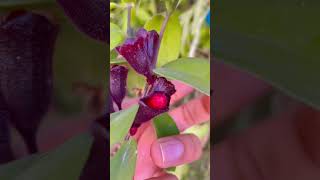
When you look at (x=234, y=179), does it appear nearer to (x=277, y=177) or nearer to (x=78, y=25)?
(x=277, y=177)

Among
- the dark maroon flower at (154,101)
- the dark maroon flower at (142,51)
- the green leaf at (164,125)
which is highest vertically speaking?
the dark maroon flower at (142,51)

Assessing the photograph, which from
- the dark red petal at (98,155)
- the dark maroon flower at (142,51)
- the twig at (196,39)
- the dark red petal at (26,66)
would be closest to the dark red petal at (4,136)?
the dark red petal at (26,66)

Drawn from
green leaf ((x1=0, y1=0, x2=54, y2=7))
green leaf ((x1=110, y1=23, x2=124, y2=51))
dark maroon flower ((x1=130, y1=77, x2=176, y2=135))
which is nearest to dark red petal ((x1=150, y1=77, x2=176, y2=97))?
dark maroon flower ((x1=130, y1=77, x2=176, y2=135))

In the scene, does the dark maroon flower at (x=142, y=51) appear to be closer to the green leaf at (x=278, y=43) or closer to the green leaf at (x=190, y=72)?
the green leaf at (x=190, y=72)

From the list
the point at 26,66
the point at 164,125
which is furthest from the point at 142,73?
the point at 26,66

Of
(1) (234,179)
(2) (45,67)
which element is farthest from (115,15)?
(1) (234,179)

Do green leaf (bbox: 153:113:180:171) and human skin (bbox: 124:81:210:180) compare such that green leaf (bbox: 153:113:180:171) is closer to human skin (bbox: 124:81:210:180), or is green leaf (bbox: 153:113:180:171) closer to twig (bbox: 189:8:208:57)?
human skin (bbox: 124:81:210:180)
